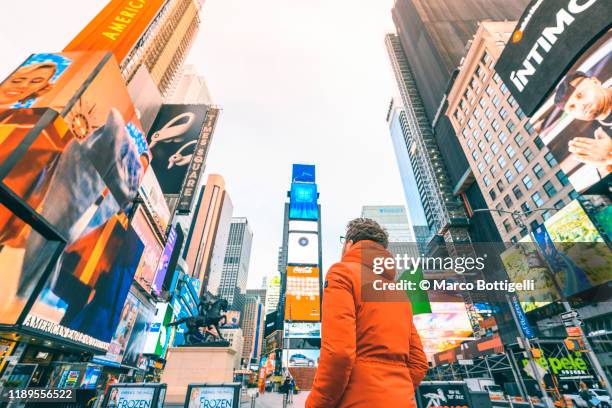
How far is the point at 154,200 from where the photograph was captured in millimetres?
31047

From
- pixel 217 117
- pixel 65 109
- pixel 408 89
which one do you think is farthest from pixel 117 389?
pixel 408 89

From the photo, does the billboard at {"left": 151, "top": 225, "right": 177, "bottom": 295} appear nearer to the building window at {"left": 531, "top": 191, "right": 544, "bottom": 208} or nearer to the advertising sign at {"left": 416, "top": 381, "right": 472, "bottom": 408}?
the advertising sign at {"left": 416, "top": 381, "right": 472, "bottom": 408}

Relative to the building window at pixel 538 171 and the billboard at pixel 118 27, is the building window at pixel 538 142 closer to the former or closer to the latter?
the building window at pixel 538 171

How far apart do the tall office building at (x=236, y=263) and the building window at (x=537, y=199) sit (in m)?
128

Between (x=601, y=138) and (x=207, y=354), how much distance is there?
24.1 m

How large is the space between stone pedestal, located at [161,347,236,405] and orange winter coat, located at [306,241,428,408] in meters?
9.10

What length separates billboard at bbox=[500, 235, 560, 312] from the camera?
2628 cm

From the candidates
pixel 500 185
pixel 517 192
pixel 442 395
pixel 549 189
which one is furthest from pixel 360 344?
pixel 500 185

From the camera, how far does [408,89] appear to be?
81312 millimetres

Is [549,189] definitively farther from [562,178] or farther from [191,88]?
[191,88]

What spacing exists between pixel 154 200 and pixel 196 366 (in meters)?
26.4

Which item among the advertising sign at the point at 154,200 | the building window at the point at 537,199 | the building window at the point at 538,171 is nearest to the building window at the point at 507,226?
the building window at the point at 537,199

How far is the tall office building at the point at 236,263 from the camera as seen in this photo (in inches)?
5492

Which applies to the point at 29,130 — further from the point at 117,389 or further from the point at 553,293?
the point at 553,293
